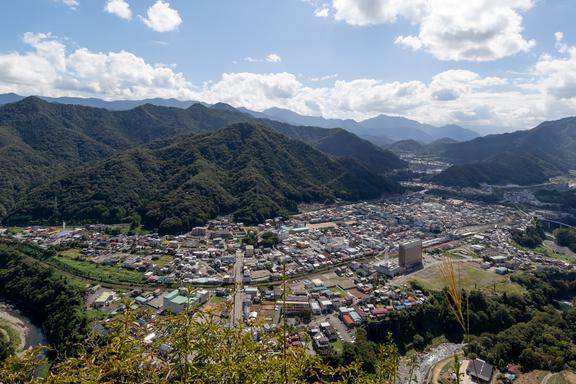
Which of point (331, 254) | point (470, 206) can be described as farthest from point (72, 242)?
point (470, 206)

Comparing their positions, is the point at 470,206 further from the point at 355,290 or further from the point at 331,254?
the point at 355,290

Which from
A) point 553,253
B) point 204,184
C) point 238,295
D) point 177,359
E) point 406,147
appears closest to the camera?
point 177,359

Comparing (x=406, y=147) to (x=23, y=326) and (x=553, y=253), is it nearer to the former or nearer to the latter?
(x=553, y=253)

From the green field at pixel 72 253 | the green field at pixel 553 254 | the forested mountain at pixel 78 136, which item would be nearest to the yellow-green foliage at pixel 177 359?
the green field at pixel 72 253

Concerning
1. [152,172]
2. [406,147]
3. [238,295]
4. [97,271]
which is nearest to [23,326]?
[97,271]

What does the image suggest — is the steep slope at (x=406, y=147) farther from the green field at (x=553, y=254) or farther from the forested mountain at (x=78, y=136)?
the green field at (x=553, y=254)

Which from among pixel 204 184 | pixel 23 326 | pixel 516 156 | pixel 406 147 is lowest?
pixel 23 326

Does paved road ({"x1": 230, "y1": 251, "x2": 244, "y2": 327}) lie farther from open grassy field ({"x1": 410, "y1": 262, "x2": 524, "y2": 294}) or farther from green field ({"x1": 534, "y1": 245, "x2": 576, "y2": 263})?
green field ({"x1": 534, "y1": 245, "x2": 576, "y2": 263})

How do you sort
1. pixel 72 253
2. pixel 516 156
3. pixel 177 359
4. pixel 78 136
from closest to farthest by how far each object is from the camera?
pixel 177 359
pixel 72 253
pixel 78 136
pixel 516 156
